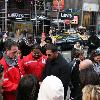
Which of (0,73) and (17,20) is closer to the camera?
(0,73)

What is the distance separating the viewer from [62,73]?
8.40m

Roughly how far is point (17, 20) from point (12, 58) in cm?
4306

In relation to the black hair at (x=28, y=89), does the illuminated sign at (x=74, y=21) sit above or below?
below

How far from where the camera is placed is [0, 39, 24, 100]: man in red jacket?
22.9 ft

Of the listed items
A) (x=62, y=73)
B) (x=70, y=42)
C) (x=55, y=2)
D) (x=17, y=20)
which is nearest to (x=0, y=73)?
(x=62, y=73)

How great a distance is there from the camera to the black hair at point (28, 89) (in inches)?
220

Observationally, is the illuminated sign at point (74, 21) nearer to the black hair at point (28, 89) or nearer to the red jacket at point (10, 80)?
the red jacket at point (10, 80)

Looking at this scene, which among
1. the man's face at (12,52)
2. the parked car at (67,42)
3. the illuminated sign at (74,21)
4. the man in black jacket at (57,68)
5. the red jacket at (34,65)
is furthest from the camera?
the illuminated sign at (74,21)

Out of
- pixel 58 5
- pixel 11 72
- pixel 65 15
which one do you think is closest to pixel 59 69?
pixel 11 72

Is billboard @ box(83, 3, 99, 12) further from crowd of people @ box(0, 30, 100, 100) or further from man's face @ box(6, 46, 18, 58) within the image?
man's face @ box(6, 46, 18, 58)

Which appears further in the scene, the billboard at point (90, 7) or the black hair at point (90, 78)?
the billboard at point (90, 7)

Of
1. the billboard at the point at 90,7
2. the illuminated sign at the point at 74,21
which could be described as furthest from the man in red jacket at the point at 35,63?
the billboard at the point at 90,7

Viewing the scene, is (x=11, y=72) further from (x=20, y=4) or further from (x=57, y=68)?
(x=20, y=4)

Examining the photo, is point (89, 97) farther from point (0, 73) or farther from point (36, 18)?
point (36, 18)
